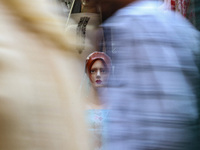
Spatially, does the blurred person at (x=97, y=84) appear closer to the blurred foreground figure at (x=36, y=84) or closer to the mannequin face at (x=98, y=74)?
the mannequin face at (x=98, y=74)

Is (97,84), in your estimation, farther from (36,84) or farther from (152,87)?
(36,84)

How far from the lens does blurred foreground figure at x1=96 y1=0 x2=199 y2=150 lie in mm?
1186

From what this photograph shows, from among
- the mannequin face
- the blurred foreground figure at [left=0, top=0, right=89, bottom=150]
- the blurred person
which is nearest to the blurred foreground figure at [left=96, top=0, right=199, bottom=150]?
the blurred foreground figure at [left=0, top=0, right=89, bottom=150]

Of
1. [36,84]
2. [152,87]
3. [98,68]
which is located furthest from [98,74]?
[36,84]

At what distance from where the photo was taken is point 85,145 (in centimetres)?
58

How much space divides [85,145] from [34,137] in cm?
10

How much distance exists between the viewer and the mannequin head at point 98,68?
2521 mm

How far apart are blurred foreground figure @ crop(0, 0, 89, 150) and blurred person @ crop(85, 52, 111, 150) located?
1.56m

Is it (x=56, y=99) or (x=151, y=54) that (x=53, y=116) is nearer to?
(x=56, y=99)

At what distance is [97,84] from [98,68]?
5.4 inches

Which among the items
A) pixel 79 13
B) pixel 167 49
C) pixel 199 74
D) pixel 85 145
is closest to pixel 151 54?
pixel 167 49

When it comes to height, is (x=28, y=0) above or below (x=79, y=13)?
above

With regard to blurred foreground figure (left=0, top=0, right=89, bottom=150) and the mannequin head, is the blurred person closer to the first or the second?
the mannequin head

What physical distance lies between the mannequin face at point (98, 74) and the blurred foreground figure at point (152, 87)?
4.04 feet
